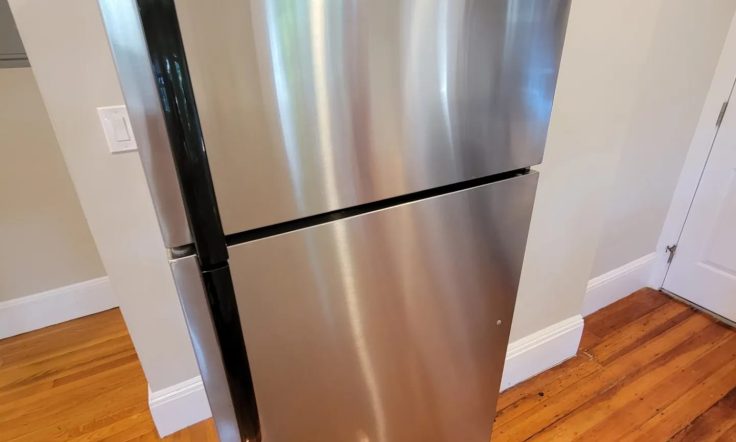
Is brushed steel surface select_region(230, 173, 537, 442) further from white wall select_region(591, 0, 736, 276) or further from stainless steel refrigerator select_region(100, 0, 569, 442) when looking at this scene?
white wall select_region(591, 0, 736, 276)

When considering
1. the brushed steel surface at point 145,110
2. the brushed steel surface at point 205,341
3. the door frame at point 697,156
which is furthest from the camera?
the door frame at point 697,156

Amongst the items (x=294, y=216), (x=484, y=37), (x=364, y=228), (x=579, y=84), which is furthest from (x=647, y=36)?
(x=294, y=216)

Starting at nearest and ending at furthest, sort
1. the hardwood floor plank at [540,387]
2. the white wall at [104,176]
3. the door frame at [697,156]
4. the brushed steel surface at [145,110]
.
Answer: the brushed steel surface at [145,110] → the white wall at [104,176] → the hardwood floor plank at [540,387] → the door frame at [697,156]

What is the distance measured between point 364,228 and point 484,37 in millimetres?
397

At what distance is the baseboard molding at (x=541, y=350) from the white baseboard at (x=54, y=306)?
81.8 inches

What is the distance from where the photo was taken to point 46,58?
964mm

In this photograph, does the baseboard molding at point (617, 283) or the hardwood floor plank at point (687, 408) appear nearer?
the hardwood floor plank at point (687, 408)

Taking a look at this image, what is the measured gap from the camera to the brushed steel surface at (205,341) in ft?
1.94

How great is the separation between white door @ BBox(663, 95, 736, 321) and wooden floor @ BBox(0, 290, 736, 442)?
120 millimetres

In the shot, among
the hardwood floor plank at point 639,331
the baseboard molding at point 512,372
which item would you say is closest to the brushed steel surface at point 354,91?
the baseboard molding at point 512,372

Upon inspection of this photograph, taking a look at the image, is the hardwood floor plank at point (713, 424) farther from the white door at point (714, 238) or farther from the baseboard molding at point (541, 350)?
the white door at point (714, 238)

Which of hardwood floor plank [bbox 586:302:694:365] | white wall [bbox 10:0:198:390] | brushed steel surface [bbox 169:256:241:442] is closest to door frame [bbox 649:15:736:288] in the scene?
hardwood floor plank [bbox 586:302:694:365]

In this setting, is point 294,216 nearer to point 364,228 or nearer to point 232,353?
point 364,228

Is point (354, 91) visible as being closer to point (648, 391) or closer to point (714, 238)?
point (648, 391)
